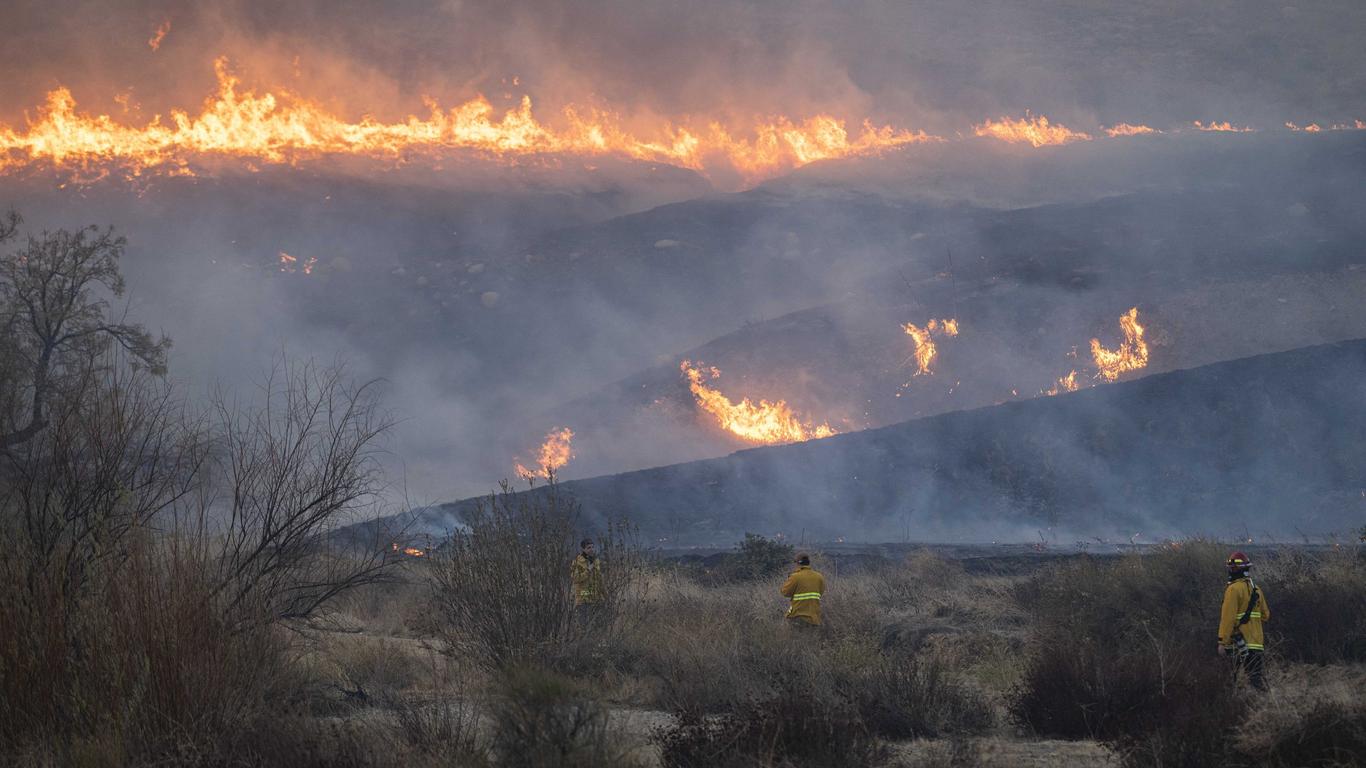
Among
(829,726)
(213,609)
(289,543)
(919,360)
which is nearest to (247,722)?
(213,609)

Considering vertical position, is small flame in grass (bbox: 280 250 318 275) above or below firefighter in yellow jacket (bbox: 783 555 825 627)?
above

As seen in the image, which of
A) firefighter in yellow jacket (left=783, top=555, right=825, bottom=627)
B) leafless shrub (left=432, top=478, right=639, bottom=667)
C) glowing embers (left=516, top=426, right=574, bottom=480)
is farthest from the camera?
glowing embers (left=516, top=426, right=574, bottom=480)

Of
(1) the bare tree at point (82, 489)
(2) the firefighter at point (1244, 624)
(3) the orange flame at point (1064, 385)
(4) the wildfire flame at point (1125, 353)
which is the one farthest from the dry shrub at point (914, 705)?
(4) the wildfire flame at point (1125, 353)

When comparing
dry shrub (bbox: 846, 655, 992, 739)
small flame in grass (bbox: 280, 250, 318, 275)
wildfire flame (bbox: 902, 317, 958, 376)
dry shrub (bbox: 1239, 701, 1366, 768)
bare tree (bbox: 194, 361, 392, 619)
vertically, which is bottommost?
dry shrub (bbox: 1239, 701, 1366, 768)

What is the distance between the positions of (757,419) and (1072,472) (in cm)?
2223

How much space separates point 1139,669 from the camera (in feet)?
31.0

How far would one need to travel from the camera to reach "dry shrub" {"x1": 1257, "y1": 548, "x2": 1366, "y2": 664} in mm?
12961

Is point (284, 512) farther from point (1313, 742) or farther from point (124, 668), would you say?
point (1313, 742)

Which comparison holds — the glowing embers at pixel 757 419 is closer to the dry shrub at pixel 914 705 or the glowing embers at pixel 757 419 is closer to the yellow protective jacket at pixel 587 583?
the yellow protective jacket at pixel 587 583

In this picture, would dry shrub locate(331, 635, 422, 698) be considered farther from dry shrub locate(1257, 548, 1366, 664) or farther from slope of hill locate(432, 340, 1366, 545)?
slope of hill locate(432, 340, 1366, 545)

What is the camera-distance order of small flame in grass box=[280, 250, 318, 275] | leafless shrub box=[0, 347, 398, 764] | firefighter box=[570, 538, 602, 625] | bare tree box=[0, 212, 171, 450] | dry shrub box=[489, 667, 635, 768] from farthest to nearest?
small flame in grass box=[280, 250, 318, 275] → bare tree box=[0, 212, 171, 450] → firefighter box=[570, 538, 602, 625] → leafless shrub box=[0, 347, 398, 764] → dry shrub box=[489, 667, 635, 768]

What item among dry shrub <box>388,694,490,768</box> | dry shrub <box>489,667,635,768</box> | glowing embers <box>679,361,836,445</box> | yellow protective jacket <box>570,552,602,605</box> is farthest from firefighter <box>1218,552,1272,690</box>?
glowing embers <box>679,361,836,445</box>

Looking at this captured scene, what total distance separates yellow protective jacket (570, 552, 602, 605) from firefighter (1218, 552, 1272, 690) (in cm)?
728

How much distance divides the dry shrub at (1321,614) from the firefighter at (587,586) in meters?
8.75
